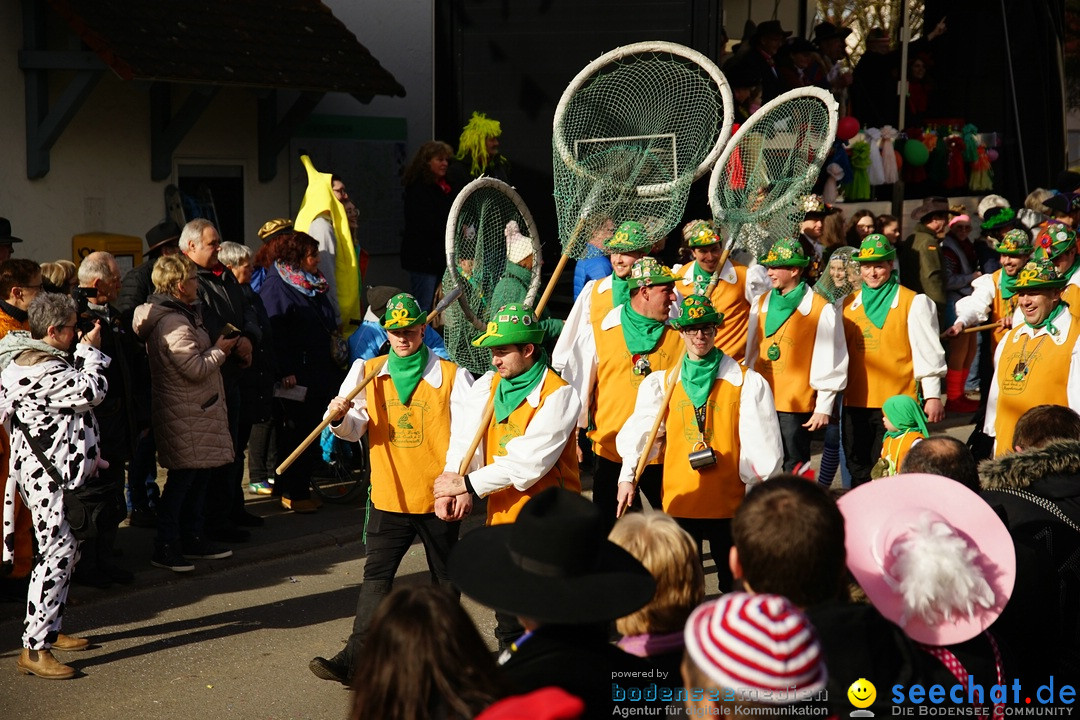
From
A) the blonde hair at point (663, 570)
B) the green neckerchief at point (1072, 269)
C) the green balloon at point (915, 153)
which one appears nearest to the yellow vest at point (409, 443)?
the blonde hair at point (663, 570)

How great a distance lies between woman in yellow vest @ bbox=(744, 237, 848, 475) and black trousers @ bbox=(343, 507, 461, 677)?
291cm

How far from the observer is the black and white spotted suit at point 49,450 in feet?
19.7

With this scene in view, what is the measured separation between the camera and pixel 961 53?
746 inches

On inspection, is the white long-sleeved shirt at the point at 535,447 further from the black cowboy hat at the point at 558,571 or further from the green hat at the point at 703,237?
the green hat at the point at 703,237

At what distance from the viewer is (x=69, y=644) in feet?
20.9

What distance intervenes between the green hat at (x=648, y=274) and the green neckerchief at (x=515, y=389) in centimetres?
148

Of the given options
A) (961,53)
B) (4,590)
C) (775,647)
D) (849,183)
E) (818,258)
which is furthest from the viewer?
(961,53)

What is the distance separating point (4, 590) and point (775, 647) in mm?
5613

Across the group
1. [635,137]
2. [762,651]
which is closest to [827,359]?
[635,137]

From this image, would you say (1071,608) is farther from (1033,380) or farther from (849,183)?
(849,183)

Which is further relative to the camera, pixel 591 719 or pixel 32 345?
pixel 32 345

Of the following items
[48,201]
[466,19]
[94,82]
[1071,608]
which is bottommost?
[1071,608]

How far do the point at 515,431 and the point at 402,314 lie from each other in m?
0.79

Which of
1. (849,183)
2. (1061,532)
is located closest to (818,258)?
(849,183)
